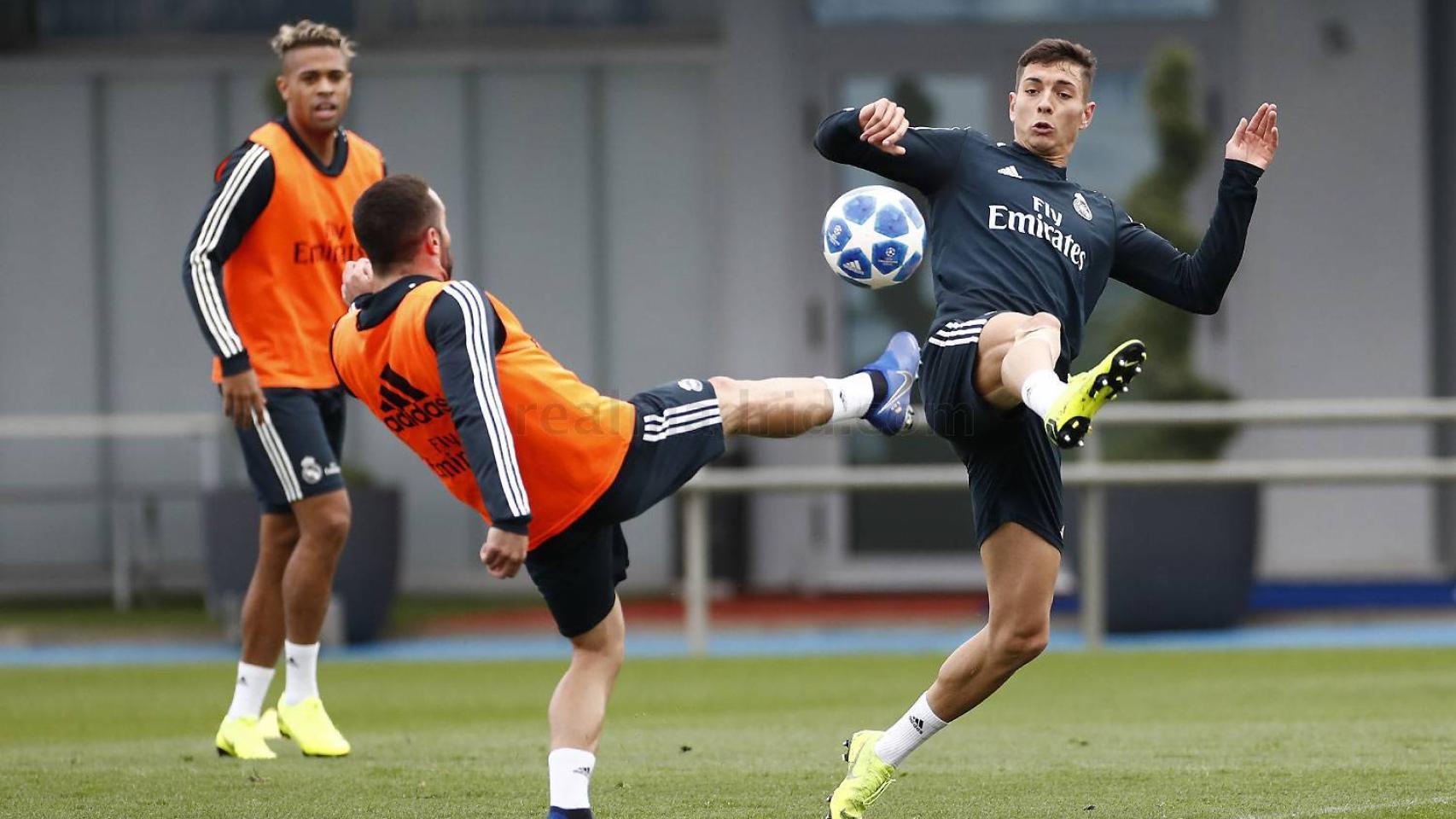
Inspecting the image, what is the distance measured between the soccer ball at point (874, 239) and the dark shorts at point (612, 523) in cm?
95

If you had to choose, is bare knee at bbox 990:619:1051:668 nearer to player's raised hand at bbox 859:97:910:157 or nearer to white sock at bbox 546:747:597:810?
white sock at bbox 546:747:597:810

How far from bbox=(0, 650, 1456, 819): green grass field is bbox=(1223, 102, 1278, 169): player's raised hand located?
1.67m

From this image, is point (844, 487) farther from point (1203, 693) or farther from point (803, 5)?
point (803, 5)

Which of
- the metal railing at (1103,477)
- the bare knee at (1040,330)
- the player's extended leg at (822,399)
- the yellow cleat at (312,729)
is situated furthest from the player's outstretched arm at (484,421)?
the metal railing at (1103,477)

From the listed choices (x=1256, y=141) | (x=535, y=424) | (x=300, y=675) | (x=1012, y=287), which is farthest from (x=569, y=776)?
(x=1256, y=141)

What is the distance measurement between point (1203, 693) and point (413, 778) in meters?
3.49

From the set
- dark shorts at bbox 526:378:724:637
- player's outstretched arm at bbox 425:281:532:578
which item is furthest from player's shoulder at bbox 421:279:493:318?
dark shorts at bbox 526:378:724:637

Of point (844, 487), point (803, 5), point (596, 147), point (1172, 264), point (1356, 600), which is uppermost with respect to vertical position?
point (803, 5)

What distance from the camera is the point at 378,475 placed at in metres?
12.2

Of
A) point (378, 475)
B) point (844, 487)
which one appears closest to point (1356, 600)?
point (844, 487)

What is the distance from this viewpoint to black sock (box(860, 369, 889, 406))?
5066 mm

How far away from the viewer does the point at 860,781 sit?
4.73 m

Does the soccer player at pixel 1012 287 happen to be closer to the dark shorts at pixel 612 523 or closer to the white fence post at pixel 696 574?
the dark shorts at pixel 612 523

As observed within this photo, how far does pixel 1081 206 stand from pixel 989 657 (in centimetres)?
123
